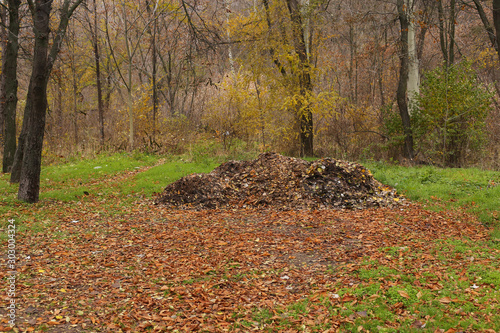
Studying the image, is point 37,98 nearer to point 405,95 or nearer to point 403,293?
point 403,293

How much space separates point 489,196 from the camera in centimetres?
788

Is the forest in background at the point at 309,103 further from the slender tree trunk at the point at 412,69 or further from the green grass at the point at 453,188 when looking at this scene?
the green grass at the point at 453,188

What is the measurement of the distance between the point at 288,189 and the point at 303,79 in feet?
19.8

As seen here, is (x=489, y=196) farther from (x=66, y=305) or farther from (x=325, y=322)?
(x=66, y=305)

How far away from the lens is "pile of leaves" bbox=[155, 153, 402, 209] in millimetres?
8242

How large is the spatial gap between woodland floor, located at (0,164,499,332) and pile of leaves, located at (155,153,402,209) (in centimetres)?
50

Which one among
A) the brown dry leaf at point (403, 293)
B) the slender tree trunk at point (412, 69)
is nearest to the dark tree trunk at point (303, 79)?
the slender tree trunk at point (412, 69)

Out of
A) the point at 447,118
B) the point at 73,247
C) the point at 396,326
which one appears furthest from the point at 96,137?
the point at 396,326

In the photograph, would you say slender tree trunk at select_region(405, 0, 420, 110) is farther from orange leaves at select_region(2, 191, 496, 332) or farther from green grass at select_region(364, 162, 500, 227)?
orange leaves at select_region(2, 191, 496, 332)

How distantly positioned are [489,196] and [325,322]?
601 cm

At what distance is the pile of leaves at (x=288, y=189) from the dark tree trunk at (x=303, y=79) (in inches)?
181

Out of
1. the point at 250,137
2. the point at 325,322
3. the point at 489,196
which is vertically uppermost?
the point at 250,137

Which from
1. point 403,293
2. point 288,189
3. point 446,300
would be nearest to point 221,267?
point 403,293

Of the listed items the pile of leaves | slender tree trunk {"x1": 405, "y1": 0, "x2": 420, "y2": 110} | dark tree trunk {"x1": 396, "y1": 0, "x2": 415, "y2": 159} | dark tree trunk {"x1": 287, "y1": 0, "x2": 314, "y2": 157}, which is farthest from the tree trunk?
slender tree trunk {"x1": 405, "y1": 0, "x2": 420, "y2": 110}
